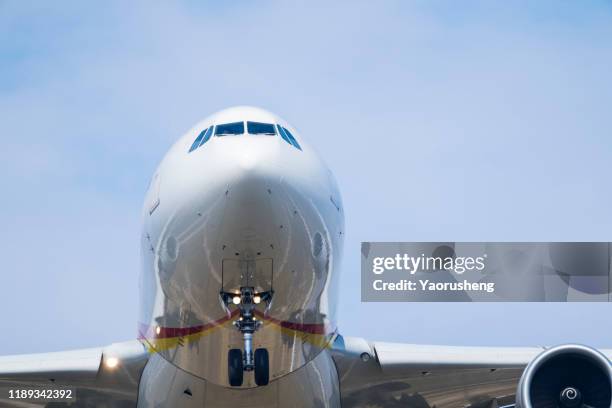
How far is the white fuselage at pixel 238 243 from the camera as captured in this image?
51.9 ft

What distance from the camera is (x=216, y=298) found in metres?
16.8

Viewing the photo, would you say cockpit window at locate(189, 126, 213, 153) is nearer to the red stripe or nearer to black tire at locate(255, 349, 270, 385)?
the red stripe

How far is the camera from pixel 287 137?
16984 mm

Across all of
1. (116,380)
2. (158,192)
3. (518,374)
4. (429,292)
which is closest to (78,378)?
(116,380)

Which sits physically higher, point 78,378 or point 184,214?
point 184,214

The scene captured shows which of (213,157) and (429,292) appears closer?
(213,157)

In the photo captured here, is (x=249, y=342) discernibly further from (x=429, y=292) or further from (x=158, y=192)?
(x=429, y=292)

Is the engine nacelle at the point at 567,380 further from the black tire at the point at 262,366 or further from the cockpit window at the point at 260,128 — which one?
the cockpit window at the point at 260,128

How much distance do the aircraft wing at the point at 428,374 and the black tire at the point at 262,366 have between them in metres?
2.80

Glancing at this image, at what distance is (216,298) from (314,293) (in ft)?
3.93

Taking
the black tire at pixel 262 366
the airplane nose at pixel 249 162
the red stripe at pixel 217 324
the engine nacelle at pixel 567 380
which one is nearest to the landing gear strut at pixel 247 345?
the black tire at pixel 262 366

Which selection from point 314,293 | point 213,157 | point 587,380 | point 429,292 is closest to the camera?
point 213,157

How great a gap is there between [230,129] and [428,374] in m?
6.23

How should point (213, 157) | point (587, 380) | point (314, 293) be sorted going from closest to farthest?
point (213, 157)
point (314, 293)
point (587, 380)
